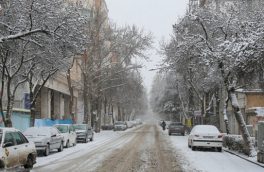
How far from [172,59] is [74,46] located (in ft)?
47.1

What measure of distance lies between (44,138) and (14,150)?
435 inches

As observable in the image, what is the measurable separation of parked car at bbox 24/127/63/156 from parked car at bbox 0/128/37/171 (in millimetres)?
8488

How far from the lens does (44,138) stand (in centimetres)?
2769

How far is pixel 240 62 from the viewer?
70.1 ft

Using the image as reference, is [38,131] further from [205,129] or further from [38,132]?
[205,129]

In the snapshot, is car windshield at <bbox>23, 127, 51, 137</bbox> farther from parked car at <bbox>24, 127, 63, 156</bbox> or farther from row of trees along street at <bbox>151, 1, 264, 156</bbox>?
row of trees along street at <bbox>151, 1, 264, 156</bbox>

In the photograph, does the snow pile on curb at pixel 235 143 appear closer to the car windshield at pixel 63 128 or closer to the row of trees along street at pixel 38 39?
the row of trees along street at pixel 38 39

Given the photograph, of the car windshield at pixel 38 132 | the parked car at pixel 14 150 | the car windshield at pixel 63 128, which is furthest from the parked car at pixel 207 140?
the parked car at pixel 14 150

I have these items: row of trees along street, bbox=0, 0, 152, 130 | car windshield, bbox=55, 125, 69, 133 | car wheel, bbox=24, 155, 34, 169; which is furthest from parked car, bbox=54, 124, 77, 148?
car wheel, bbox=24, 155, 34, 169

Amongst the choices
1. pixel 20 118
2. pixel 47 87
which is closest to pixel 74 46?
pixel 20 118

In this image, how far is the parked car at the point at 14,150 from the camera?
1573 cm

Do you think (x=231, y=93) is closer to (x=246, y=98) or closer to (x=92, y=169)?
(x=92, y=169)

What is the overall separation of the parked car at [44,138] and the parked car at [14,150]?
8488 mm

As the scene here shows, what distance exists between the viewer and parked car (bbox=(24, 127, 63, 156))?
2722cm
